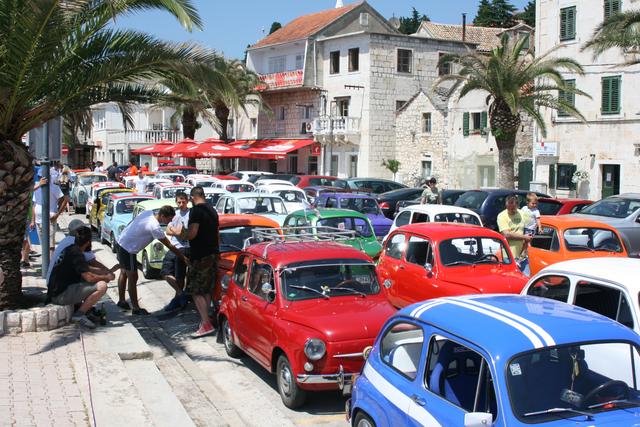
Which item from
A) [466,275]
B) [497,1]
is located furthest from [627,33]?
[497,1]

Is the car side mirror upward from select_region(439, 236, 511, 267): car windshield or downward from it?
downward

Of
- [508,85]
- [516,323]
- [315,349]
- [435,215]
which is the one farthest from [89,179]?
[516,323]

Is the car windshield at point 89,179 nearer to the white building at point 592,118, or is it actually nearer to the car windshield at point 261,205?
the car windshield at point 261,205

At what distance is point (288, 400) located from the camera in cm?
781

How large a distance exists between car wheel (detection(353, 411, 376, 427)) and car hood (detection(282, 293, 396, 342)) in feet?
4.80

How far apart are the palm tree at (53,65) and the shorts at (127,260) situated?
2221 mm

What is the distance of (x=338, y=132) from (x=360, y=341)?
39.5m

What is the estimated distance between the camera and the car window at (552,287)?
7.69 metres

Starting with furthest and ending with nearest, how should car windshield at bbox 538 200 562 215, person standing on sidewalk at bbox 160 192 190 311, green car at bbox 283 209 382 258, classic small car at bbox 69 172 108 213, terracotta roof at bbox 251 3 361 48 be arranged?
1. terracotta roof at bbox 251 3 361 48
2. classic small car at bbox 69 172 108 213
3. car windshield at bbox 538 200 562 215
4. green car at bbox 283 209 382 258
5. person standing on sidewalk at bbox 160 192 190 311

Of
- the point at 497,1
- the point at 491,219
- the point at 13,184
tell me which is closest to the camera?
the point at 13,184

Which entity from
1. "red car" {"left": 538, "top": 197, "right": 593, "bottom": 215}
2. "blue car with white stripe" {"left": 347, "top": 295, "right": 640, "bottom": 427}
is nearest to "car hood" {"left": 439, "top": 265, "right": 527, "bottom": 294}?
"blue car with white stripe" {"left": 347, "top": 295, "right": 640, "bottom": 427}

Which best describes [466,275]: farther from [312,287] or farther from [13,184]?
[13,184]

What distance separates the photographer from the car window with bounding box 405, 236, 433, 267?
10805 mm

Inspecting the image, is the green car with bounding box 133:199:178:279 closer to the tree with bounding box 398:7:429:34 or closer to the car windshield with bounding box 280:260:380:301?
the car windshield with bounding box 280:260:380:301
